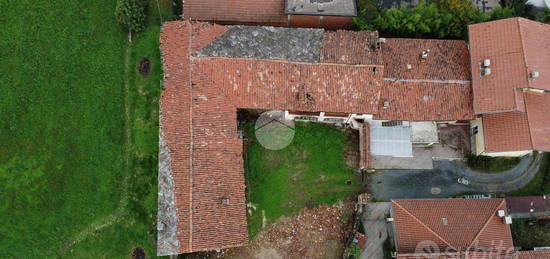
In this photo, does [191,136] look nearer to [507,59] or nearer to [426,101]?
[426,101]

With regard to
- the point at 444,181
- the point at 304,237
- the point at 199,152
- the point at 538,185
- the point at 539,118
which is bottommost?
the point at 304,237

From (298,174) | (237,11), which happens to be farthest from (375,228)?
(237,11)

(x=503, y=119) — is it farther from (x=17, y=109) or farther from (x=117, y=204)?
(x=17, y=109)

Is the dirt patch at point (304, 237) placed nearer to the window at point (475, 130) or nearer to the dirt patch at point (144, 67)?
the window at point (475, 130)

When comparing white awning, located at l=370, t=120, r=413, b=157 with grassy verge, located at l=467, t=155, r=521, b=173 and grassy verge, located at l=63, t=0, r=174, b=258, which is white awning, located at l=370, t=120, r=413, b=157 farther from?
grassy verge, located at l=63, t=0, r=174, b=258

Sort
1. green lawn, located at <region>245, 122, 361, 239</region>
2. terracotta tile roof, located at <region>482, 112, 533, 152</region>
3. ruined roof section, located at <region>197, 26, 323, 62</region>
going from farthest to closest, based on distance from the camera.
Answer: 1. green lawn, located at <region>245, 122, 361, 239</region>
2. ruined roof section, located at <region>197, 26, 323, 62</region>
3. terracotta tile roof, located at <region>482, 112, 533, 152</region>

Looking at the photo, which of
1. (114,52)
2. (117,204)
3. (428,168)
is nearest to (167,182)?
(117,204)

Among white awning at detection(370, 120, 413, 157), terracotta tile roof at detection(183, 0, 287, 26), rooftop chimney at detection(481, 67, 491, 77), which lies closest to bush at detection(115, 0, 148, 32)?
terracotta tile roof at detection(183, 0, 287, 26)
